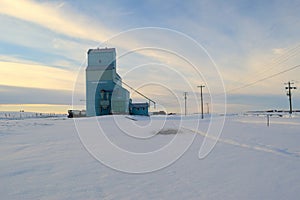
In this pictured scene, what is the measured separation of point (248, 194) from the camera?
4930 millimetres

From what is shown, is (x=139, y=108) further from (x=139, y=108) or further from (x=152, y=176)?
(x=152, y=176)

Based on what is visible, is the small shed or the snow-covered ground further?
the small shed

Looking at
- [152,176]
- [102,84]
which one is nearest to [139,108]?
[102,84]

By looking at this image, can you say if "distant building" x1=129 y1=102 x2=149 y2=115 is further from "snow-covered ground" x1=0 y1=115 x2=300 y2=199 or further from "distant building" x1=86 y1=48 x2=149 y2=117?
"snow-covered ground" x1=0 y1=115 x2=300 y2=199

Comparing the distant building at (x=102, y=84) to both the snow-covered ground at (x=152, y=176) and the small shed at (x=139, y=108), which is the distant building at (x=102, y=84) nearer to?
the small shed at (x=139, y=108)

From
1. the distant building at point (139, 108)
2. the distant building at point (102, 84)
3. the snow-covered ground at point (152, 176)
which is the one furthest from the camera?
the distant building at point (139, 108)

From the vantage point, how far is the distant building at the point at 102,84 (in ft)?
128

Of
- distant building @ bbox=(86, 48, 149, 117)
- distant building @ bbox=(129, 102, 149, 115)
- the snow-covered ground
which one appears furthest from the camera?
distant building @ bbox=(129, 102, 149, 115)

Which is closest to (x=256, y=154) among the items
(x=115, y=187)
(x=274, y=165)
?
(x=274, y=165)

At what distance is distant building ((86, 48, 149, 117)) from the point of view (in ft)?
128

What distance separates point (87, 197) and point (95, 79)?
1385 inches

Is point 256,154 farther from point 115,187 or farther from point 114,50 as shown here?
point 114,50

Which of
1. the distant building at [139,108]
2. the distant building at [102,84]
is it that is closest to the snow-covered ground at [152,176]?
the distant building at [102,84]

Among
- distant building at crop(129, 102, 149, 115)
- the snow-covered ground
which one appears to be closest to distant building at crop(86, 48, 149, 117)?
distant building at crop(129, 102, 149, 115)
